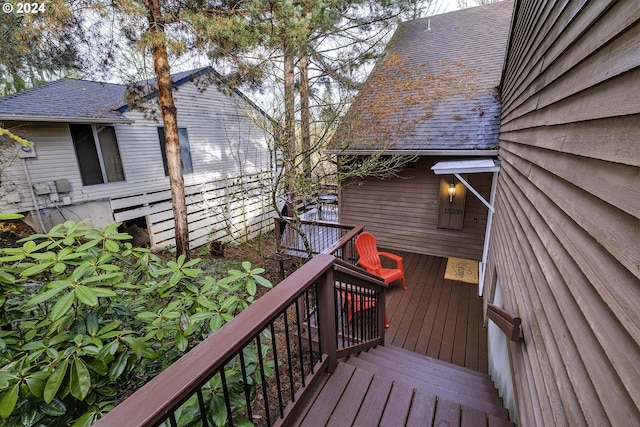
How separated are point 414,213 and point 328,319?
16.9 ft

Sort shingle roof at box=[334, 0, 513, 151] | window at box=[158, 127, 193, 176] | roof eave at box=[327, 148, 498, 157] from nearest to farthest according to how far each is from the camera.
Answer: roof eave at box=[327, 148, 498, 157] < shingle roof at box=[334, 0, 513, 151] < window at box=[158, 127, 193, 176]

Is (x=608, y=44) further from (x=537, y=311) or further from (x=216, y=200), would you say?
(x=216, y=200)

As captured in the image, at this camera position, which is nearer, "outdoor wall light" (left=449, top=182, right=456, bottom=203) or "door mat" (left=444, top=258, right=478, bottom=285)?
"door mat" (left=444, top=258, right=478, bottom=285)

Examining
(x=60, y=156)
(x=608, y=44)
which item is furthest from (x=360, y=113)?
(x=60, y=156)

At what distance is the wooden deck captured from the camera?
3.60m

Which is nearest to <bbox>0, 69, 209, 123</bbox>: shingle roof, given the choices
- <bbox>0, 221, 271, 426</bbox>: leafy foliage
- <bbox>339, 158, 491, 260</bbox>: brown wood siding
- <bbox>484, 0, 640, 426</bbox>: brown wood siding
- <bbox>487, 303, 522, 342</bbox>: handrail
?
<bbox>339, 158, 491, 260</bbox>: brown wood siding

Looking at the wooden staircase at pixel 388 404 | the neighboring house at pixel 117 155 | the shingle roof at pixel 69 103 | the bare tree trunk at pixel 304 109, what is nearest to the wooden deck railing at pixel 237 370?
the wooden staircase at pixel 388 404

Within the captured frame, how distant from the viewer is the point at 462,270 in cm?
573

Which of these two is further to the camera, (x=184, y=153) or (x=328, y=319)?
(x=184, y=153)

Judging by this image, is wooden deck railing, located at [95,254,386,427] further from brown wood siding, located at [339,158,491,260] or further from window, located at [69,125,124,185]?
window, located at [69,125,124,185]

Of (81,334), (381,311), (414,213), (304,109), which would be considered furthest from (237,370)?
(304,109)

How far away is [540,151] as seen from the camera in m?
1.91

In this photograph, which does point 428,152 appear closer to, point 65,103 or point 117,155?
point 117,155

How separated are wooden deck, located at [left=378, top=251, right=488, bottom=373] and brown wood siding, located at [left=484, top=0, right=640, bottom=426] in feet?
6.05
